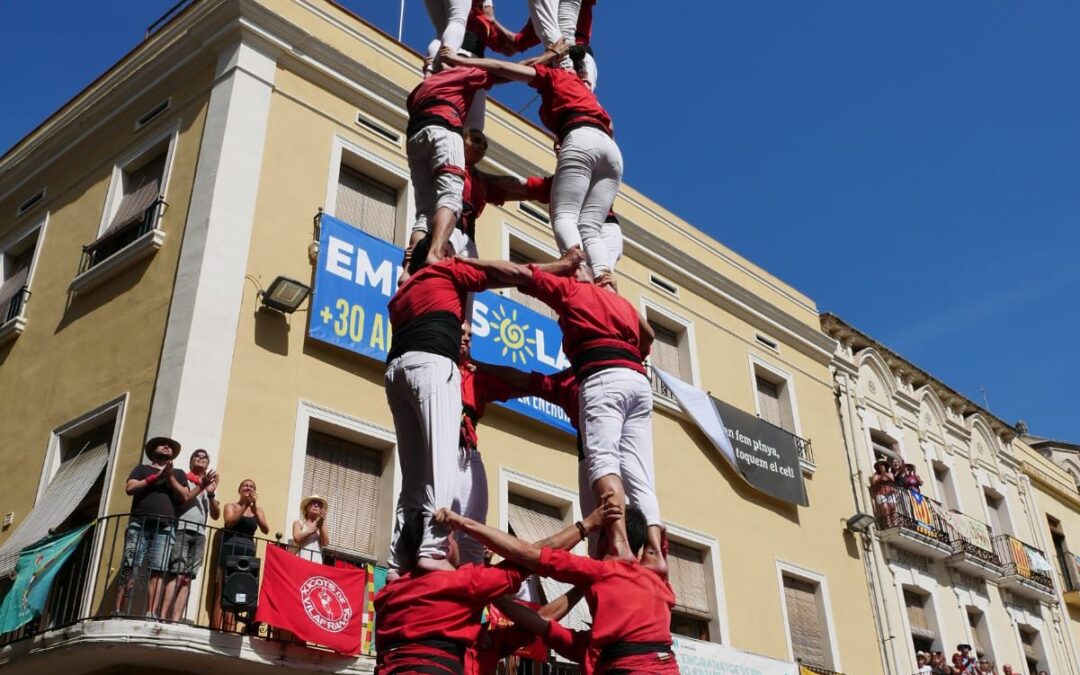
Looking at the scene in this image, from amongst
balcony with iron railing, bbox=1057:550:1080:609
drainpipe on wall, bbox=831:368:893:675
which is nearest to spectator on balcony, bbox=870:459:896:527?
drainpipe on wall, bbox=831:368:893:675

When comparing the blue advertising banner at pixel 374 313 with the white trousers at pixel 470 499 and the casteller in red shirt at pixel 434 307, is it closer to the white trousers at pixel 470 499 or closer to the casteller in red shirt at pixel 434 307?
the white trousers at pixel 470 499

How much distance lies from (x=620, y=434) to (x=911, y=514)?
16464 millimetres

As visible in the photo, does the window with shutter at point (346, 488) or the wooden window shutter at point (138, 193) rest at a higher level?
the wooden window shutter at point (138, 193)

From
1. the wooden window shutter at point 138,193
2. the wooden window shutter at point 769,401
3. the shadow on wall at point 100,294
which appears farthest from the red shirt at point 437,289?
the wooden window shutter at point 769,401

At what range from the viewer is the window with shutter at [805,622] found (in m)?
18.4

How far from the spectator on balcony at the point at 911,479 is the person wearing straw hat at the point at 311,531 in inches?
544

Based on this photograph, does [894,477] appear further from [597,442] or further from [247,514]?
[597,442]

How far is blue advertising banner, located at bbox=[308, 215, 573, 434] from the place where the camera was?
14000mm

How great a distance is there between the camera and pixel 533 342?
640 inches

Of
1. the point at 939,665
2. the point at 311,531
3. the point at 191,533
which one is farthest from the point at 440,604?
the point at 939,665

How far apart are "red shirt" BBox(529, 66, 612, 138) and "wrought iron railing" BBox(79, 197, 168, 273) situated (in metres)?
7.31

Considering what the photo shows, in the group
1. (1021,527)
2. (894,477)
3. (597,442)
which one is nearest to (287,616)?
(597,442)

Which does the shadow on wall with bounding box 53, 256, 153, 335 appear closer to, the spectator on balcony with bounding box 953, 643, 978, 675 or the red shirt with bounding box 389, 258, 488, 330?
the red shirt with bounding box 389, 258, 488, 330

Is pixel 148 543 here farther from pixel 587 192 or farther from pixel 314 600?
pixel 587 192
